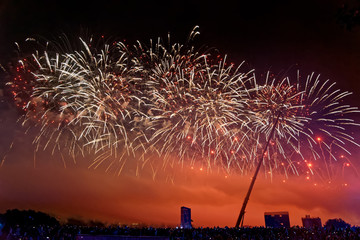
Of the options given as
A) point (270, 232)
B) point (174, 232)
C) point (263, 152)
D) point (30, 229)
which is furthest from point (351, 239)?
point (30, 229)

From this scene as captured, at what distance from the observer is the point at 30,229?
21797 mm

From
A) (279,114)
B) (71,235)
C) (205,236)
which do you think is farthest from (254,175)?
(71,235)

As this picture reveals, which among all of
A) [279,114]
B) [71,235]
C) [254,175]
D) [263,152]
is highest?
[279,114]

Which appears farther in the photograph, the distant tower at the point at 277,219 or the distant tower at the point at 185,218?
the distant tower at the point at 277,219

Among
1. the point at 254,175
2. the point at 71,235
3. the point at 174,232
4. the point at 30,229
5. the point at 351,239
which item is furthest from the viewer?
the point at 254,175

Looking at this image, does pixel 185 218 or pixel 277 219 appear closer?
pixel 185 218

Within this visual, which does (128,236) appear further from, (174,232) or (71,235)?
(71,235)

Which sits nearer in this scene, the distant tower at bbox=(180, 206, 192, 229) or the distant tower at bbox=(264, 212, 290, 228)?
the distant tower at bbox=(180, 206, 192, 229)

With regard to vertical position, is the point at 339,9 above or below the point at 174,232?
above

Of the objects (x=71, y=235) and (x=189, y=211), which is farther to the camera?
(x=189, y=211)

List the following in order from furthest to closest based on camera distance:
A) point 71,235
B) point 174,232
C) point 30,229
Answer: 1. point 30,229
2. point 71,235
3. point 174,232

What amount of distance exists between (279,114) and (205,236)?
9.64m

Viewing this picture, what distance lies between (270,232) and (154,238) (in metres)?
6.83

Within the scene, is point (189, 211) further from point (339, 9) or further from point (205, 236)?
point (339, 9)
